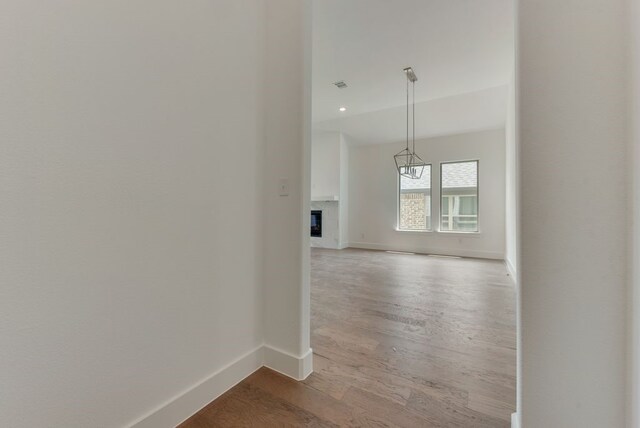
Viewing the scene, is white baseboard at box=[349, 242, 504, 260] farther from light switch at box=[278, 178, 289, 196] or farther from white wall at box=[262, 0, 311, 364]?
light switch at box=[278, 178, 289, 196]

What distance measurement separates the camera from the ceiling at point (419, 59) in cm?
269

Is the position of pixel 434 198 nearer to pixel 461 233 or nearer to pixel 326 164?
pixel 461 233

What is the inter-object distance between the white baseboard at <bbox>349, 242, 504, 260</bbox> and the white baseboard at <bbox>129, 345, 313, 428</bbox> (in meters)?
5.61

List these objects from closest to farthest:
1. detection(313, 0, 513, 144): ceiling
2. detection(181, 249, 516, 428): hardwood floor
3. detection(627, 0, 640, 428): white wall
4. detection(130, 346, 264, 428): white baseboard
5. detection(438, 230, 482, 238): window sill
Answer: detection(627, 0, 640, 428): white wall
detection(130, 346, 264, 428): white baseboard
detection(181, 249, 516, 428): hardwood floor
detection(313, 0, 513, 144): ceiling
detection(438, 230, 482, 238): window sill

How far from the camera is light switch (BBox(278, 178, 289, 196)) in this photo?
153 cm

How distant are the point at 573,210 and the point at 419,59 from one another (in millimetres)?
3500

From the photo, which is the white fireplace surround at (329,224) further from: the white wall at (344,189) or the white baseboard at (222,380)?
the white baseboard at (222,380)

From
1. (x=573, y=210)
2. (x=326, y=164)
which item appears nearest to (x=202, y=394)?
(x=573, y=210)

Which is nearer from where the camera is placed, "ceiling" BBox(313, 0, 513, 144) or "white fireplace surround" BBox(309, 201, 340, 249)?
"ceiling" BBox(313, 0, 513, 144)

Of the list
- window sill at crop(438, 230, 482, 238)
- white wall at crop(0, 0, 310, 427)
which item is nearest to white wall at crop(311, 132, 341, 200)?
window sill at crop(438, 230, 482, 238)

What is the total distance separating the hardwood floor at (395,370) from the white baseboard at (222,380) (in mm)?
39

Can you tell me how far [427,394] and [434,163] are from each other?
6.01 m

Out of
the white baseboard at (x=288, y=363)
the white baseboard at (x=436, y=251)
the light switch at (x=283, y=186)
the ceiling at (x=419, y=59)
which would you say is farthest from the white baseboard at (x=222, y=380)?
the white baseboard at (x=436, y=251)

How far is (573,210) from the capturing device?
2.75 ft
